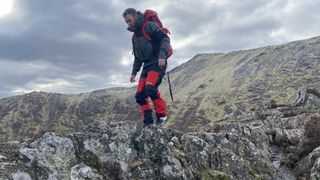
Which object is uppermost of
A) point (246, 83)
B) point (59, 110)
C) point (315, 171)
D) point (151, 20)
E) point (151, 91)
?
point (59, 110)

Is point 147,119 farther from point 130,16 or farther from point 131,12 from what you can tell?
point 131,12

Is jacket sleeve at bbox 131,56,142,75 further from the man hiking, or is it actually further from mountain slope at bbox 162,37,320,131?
mountain slope at bbox 162,37,320,131

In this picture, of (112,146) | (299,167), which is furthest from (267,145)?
(112,146)

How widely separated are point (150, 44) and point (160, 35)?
570mm

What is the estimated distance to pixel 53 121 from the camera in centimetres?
15050

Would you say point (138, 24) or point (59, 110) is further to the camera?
point (59, 110)

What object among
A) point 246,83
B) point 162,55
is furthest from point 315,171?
point 246,83

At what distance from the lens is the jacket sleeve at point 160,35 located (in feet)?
51.2

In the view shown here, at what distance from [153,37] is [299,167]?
7422 mm

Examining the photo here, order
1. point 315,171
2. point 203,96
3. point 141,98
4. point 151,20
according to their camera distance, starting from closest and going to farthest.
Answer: point 315,171 → point 151,20 → point 141,98 → point 203,96

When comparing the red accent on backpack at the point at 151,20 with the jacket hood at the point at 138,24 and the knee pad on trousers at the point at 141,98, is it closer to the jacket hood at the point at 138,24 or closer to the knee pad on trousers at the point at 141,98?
the jacket hood at the point at 138,24

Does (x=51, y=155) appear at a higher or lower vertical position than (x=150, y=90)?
lower

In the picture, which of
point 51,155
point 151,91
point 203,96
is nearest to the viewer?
point 51,155

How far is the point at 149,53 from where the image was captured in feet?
53.1
